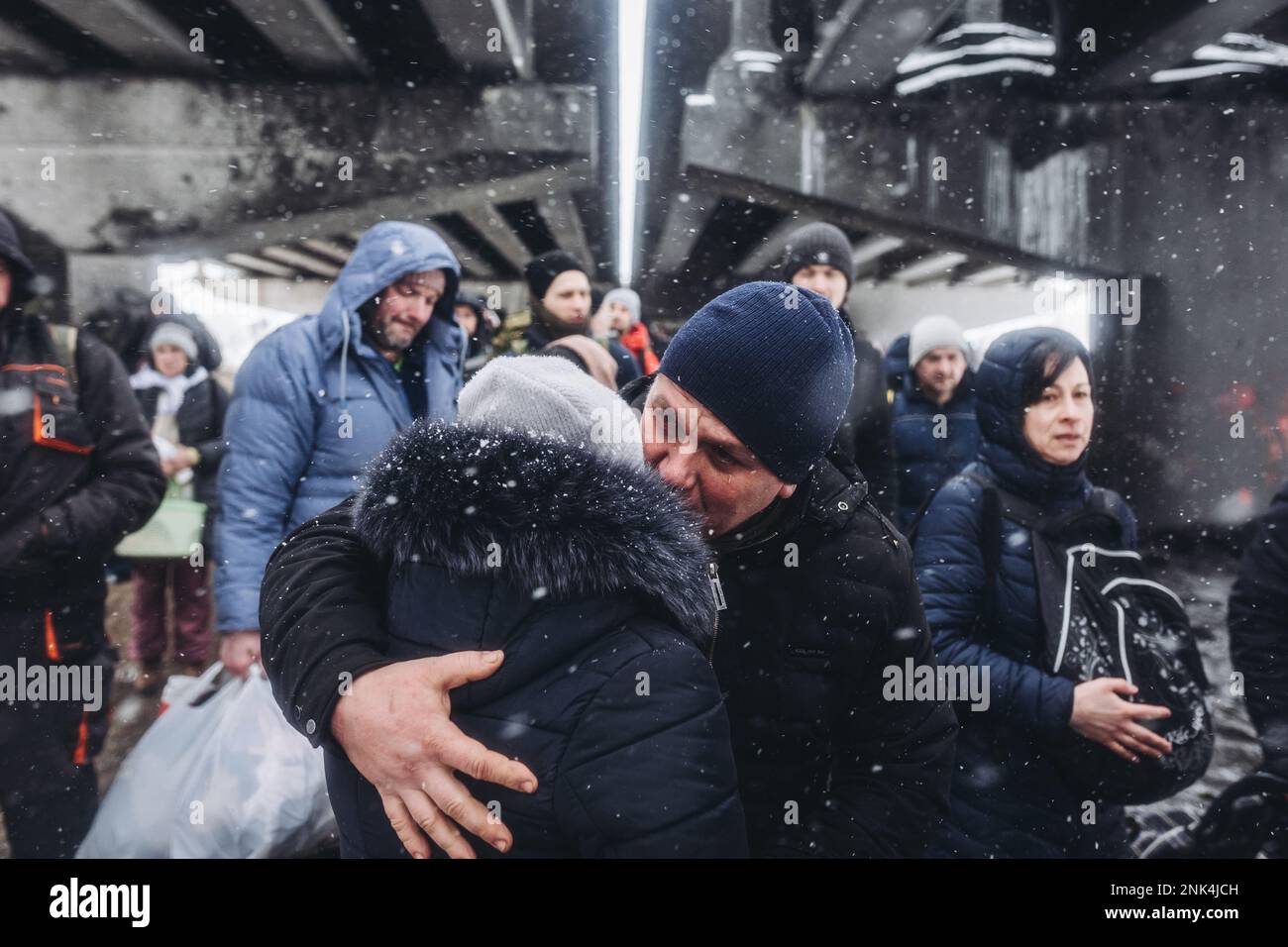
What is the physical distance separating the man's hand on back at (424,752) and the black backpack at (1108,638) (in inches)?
40.5

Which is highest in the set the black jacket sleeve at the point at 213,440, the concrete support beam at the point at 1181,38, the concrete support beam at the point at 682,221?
the concrete support beam at the point at 1181,38

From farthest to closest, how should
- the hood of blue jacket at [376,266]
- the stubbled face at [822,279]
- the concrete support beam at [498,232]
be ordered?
the concrete support beam at [498,232]
the stubbled face at [822,279]
the hood of blue jacket at [376,266]

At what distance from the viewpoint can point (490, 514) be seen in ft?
2.25

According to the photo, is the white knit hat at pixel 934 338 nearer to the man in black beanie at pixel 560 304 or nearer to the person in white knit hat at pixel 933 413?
the person in white knit hat at pixel 933 413

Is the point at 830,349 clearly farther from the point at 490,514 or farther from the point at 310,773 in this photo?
the point at 310,773

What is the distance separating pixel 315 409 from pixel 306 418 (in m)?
0.03

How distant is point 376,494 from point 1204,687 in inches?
58.4

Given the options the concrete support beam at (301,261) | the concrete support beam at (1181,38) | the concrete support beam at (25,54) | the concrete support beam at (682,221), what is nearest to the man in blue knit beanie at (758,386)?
the concrete support beam at (682,221)

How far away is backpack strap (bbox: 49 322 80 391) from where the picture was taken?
1594 mm

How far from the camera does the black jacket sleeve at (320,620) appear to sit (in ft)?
2.48

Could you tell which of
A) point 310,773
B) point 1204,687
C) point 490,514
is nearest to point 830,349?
point 490,514

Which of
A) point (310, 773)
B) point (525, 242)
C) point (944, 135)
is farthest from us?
point (525, 242)
